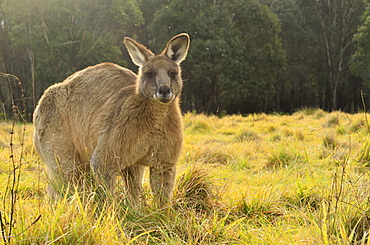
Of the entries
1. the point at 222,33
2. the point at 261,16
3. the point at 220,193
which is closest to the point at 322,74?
the point at 261,16

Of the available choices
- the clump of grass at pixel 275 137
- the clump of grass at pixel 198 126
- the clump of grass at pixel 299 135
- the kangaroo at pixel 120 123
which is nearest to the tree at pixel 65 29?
the clump of grass at pixel 198 126

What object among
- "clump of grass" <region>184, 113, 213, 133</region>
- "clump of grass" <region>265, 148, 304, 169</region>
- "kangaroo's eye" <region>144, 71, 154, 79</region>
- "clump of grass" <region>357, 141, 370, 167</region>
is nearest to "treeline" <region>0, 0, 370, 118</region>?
"clump of grass" <region>184, 113, 213, 133</region>

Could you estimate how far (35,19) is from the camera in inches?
832

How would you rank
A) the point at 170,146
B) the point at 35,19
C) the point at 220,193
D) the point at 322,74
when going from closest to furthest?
the point at 170,146
the point at 220,193
the point at 35,19
the point at 322,74

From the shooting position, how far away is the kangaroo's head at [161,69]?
10.8ft

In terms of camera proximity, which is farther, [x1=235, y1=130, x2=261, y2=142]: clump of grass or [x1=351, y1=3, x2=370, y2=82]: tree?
[x1=351, y1=3, x2=370, y2=82]: tree

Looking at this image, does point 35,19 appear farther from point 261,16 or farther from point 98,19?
point 261,16

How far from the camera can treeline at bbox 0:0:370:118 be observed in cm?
2114

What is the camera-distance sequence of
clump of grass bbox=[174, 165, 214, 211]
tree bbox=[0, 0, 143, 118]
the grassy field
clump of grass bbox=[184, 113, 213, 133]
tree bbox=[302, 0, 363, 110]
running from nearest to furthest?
the grassy field → clump of grass bbox=[174, 165, 214, 211] → clump of grass bbox=[184, 113, 213, 133] → tree bbox=[0, 0, 143, 118] → tree bbox=[302, 0, 363, 110]

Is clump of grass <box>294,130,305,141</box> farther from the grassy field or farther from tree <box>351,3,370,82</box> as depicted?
tree <box>351,3,370,82</box>

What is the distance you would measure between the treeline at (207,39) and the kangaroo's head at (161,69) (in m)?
14.5

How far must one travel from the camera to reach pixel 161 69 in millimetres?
3500

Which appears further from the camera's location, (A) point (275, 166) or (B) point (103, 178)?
(A) point (275, 166)

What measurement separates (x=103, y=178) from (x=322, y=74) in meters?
32.8
